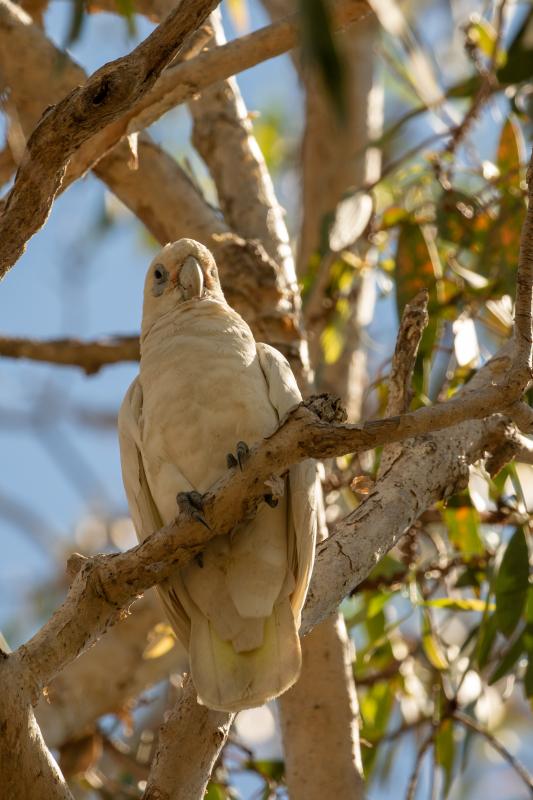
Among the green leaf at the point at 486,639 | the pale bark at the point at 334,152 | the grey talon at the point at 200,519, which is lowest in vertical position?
the grey talon at the point at 200,519

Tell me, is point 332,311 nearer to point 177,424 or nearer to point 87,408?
point 177,424

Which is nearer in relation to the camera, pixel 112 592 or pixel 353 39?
pixel 112 592

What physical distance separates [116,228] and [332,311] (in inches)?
65.8

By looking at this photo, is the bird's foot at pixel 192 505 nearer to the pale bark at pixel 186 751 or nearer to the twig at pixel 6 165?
the pale bark at pixel 186 751

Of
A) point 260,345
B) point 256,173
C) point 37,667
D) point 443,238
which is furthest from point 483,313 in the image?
point 37,667

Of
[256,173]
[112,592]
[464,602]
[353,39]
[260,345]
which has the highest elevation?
[353,39]

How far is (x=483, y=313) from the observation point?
409 centimetres

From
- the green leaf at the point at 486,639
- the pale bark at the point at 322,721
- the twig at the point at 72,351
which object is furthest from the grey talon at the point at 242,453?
the twig at the point at 72,351

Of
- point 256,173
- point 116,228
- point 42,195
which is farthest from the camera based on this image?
point 116,228

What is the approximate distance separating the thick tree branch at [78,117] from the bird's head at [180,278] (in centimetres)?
112

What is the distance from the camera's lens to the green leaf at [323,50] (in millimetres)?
1046

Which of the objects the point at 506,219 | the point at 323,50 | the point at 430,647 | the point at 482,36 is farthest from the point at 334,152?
the point at 323,50

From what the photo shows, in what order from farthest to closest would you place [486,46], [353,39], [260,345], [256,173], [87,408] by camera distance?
[87,408]
[353,39]
[486,46]
[256,173]
[260,345]

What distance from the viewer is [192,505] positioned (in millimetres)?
2307
